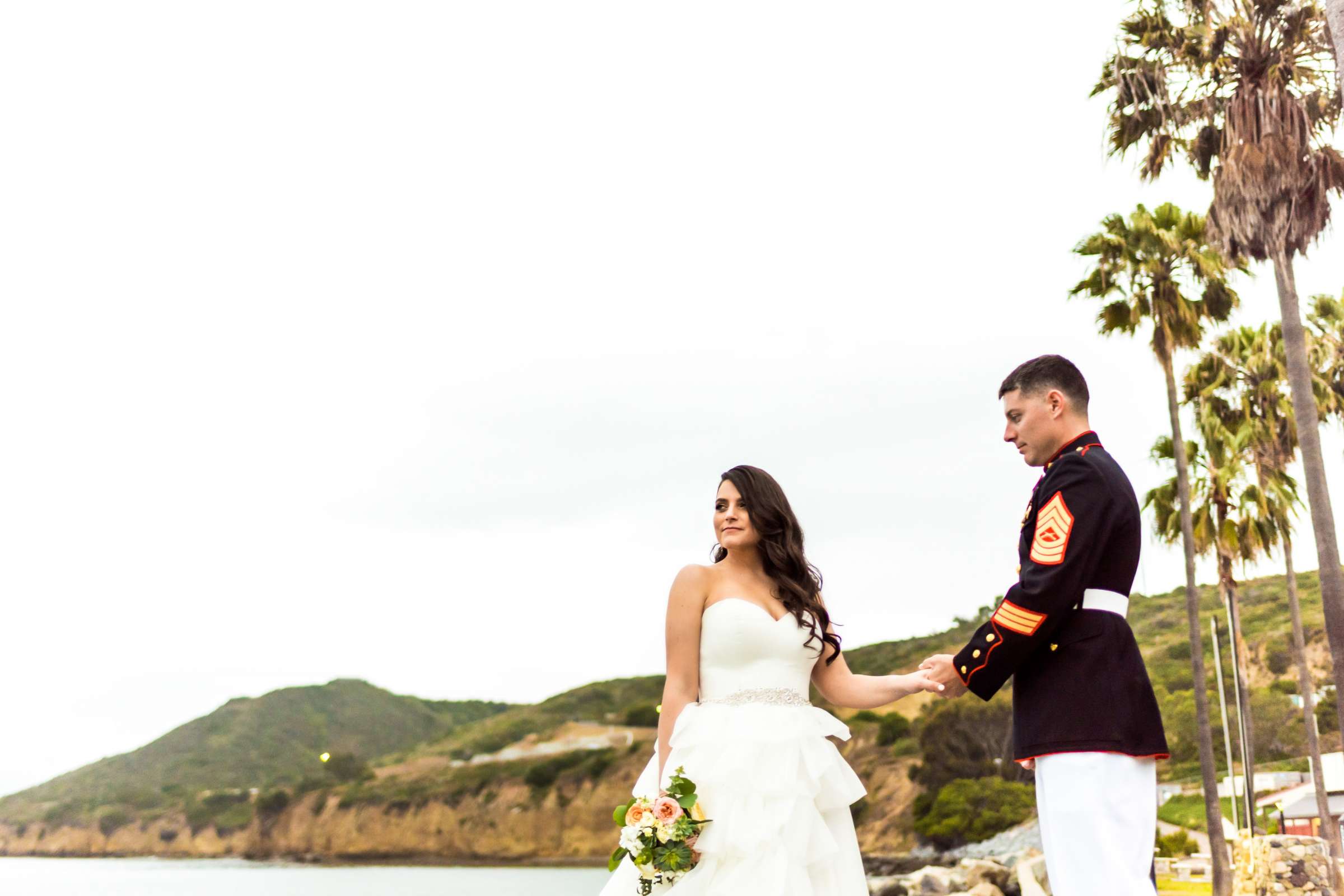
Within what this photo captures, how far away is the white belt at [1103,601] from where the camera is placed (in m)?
3.78

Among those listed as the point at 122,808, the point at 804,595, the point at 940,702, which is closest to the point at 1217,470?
the point at 804,595

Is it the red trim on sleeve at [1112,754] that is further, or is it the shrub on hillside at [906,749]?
the shrub on hillside at [906,749]

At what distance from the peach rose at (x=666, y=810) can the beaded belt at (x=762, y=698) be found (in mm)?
498

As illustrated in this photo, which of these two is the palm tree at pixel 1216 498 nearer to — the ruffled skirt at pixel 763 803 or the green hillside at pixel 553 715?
the ruffled skirt at pixel 763 803

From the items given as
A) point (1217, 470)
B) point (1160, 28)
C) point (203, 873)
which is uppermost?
point (1160, 28)

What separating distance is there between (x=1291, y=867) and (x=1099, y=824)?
10.5 m

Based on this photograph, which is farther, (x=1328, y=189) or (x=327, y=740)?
(x=327, y=740)

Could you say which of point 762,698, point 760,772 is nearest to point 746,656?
point 762,698

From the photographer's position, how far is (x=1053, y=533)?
3793 millimetres

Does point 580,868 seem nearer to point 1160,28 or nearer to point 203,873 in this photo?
point 203,873

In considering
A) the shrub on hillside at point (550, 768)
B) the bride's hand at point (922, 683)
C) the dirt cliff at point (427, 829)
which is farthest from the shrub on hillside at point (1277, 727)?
the bride's hand at point (922, 683)

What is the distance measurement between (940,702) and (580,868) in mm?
32118

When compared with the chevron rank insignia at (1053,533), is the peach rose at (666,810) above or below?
below

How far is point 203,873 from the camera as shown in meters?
77.6
